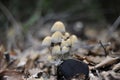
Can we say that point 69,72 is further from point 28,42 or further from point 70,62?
point 28,42

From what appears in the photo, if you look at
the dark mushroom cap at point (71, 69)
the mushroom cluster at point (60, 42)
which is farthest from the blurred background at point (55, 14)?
the dark mushroom cap at point (71, 69)

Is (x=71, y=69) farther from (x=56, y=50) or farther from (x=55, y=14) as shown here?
(x=55, y=14)

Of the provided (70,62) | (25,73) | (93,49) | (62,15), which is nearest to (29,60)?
(25,73)

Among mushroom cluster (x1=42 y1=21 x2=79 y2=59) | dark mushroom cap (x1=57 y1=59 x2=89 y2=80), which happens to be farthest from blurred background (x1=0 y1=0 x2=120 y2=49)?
dark mushroom cap (x1=57 y1=59 x2=89 y2=80)

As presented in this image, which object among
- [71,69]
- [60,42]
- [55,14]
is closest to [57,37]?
[60,42]

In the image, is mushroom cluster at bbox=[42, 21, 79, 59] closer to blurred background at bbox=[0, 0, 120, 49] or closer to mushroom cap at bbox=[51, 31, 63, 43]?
mushroom cap at bbox=[51, 31, 63, 43]

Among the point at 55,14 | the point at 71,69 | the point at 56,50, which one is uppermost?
the point at 55,14
